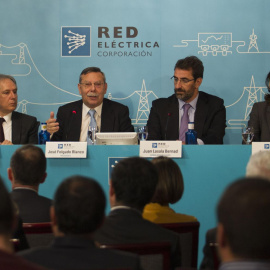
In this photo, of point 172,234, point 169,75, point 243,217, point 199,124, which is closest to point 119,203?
point 172,234

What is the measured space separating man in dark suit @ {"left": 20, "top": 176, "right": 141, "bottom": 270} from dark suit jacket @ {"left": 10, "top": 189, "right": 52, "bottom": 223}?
0.92 m

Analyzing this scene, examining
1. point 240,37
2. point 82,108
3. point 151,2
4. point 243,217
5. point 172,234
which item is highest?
point 151,2

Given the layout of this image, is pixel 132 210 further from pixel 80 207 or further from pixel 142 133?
pixel 142 133

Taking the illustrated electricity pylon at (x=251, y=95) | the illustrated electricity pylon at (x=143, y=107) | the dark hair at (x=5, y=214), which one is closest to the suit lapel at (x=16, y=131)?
the illustrated electricity pylon at (x=143, y=107)

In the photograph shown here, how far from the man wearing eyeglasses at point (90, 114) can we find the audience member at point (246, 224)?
3.91 metres

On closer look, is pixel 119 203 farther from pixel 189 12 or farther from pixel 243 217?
pixel 189 12

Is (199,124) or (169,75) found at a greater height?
(169,75)

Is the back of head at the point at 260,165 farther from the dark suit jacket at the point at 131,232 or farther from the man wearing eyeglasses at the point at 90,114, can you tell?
the man wearing eyeglasses at the point at 90,114

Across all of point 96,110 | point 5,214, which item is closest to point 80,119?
point 96,110

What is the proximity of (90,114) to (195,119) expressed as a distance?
3.44ft

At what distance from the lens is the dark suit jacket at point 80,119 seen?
17.1ft

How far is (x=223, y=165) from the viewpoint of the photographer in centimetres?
400

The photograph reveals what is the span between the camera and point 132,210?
2209mm

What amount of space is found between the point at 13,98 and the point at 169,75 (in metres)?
1.72
